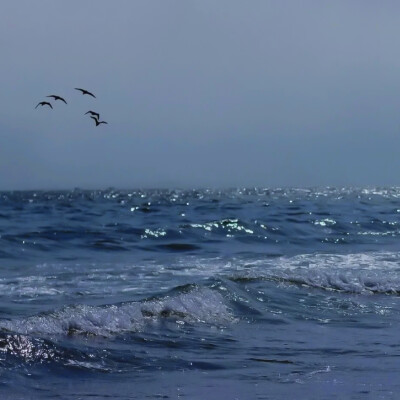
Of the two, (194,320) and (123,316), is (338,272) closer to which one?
(194,320)

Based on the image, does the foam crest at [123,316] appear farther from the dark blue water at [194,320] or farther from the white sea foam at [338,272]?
the white sea foam at [338,272]

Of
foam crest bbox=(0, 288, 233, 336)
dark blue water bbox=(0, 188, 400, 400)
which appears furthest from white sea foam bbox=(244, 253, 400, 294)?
foam crest bbox=(0, 288, 233, 336)

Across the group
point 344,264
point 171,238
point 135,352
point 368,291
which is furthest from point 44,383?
point 171,238

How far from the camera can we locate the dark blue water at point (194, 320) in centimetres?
729

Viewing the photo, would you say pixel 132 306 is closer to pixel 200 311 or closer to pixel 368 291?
pixel 200 311

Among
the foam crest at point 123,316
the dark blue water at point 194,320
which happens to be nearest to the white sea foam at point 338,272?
the dark blue water at point 194,320

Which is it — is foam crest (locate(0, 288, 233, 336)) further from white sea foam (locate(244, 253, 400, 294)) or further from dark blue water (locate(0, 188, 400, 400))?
white sea foam (locate(244, 253, 400, 294))

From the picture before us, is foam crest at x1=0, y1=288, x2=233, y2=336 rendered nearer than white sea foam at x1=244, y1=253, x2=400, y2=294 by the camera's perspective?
Yes

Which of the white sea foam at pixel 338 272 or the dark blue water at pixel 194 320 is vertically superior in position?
the white sea foam at pixel 338 272

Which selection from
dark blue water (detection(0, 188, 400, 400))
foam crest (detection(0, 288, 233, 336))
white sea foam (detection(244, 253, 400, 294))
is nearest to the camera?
dark blue water (detection(0, 188, 400, 400))

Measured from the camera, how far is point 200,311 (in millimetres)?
11062

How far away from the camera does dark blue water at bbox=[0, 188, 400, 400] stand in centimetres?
729

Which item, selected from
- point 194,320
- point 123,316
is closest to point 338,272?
point 194,320

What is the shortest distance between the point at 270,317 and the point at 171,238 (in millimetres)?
12152
